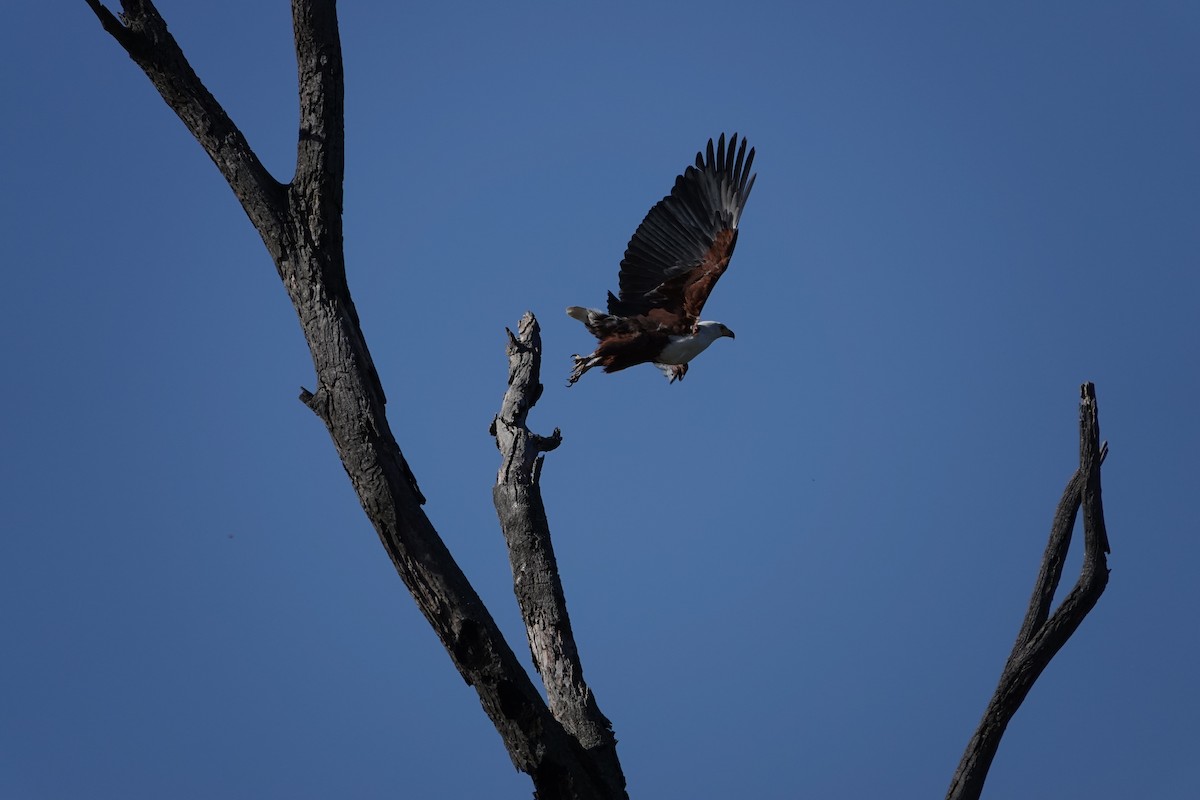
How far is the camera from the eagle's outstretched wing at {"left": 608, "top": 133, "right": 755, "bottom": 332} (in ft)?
30.0

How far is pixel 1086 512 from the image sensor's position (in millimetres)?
5473

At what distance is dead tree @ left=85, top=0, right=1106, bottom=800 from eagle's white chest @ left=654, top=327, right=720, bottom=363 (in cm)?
331

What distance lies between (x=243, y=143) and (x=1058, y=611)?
4123mm

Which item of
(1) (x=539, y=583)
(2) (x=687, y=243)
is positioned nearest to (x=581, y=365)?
(2) (x=687, y=243)

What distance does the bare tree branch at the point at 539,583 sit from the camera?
17.1 ft

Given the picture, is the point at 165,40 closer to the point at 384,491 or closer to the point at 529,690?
the point at 384,491

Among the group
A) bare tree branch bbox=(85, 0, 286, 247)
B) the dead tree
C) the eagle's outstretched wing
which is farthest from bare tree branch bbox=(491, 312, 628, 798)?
the eagle's outstretched wing

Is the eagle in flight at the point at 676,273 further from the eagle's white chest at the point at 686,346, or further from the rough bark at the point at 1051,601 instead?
the rough bark at the point at 1051,601

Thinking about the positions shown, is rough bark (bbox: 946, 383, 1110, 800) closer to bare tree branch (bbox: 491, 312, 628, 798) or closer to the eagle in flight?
bare tree branch (bbox: 491, 312, 628, 798)

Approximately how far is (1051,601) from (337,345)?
3.33m

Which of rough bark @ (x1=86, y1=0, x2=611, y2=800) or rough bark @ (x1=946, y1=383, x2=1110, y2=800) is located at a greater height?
rough bark @ (x1=86, y1=0, x2=611, y2=800)

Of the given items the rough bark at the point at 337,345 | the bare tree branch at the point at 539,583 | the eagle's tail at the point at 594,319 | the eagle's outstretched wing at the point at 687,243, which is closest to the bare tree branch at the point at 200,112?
the rough bark at the point at 337,345

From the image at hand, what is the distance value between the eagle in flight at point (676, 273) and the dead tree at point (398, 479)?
3019 mm

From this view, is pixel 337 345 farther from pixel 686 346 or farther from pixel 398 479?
pixel 686 346
